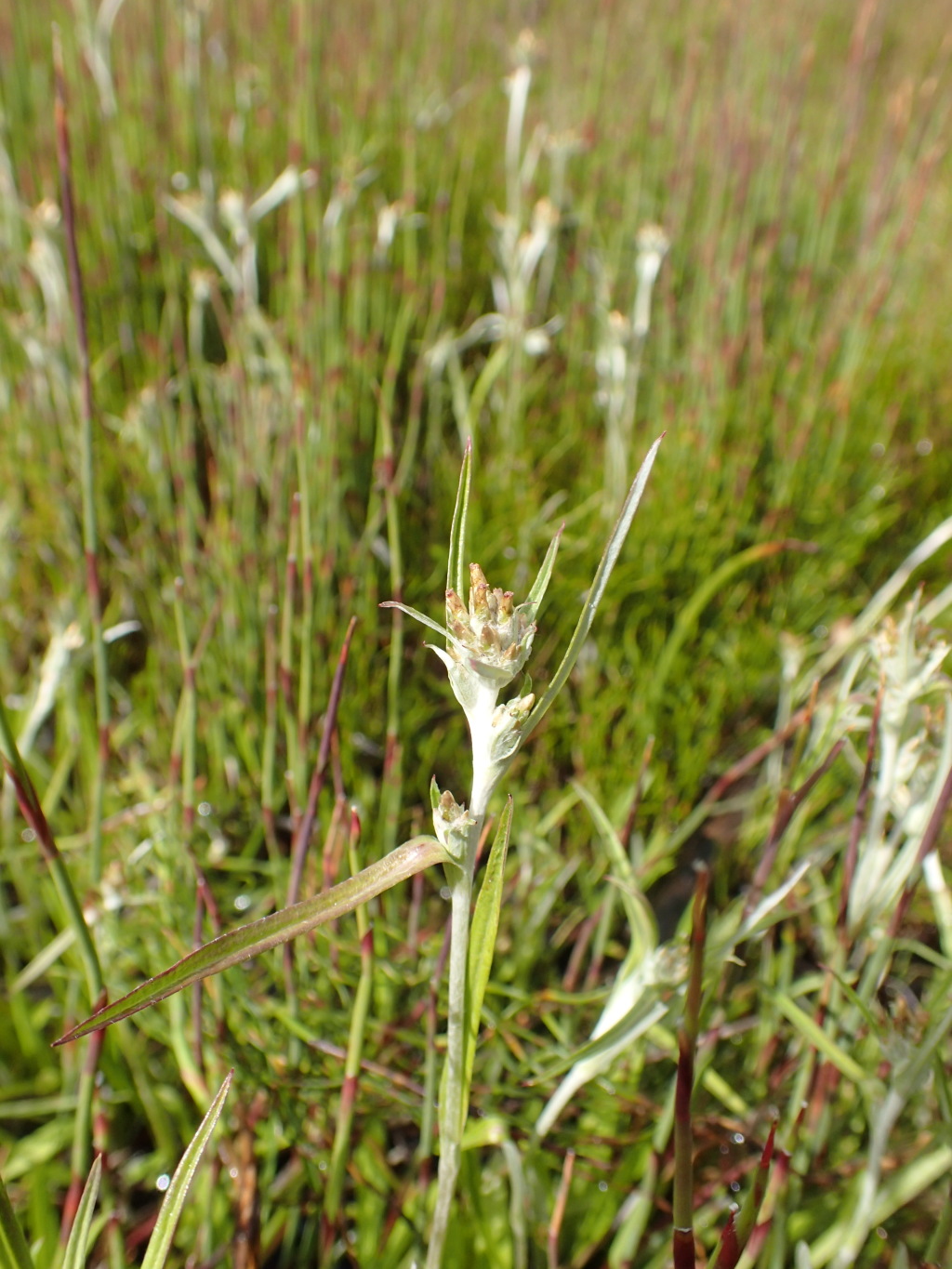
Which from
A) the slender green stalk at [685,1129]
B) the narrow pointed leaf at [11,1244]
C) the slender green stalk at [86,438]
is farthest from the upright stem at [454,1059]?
the slender green stalk at [86,438]

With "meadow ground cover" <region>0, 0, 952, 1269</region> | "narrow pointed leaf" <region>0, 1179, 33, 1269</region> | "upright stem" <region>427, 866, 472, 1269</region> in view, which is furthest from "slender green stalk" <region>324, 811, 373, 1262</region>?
"narrow pointed leaf" <region>0, 1179, 33, 1269</region>

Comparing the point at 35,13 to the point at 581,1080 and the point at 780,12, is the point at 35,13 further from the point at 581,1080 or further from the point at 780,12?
the point at 581,1080

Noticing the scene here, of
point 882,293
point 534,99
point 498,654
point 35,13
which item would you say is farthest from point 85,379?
point 35,13

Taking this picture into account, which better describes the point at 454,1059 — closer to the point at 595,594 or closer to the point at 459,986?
the point at 459,986

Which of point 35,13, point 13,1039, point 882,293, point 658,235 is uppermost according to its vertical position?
point 35,13

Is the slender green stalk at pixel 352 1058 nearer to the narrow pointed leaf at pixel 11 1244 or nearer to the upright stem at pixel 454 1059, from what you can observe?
the upright stem at pixel 454 1059

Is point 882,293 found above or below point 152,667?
above

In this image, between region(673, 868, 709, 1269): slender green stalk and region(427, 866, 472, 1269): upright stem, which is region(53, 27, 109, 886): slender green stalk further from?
region(673, 868, 709, 1269): slender green stalk

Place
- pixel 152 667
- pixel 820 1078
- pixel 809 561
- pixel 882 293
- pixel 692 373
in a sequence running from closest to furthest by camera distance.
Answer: pixel 820 1078
pixel 152 667
pixel 809 561
pixel 692 373
pixel 882 293
